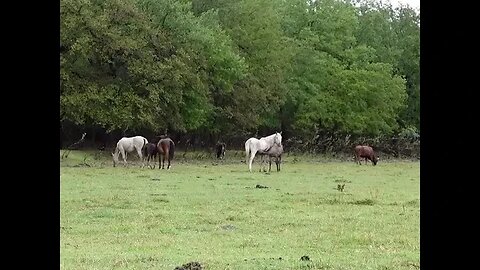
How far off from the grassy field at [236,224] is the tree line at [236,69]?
9722 millimetres

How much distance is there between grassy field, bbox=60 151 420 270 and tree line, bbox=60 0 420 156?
9.72 m

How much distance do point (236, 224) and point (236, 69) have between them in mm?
21376

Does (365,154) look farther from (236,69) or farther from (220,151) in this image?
(236,69)

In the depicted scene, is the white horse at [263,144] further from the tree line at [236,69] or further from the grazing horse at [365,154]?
the grazing horse at [365,154]

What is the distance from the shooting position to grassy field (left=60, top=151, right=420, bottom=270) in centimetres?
696

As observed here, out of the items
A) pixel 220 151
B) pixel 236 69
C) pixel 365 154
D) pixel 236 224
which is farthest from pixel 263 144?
pixel 236 224

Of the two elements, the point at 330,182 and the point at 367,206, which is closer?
the point at 367,206

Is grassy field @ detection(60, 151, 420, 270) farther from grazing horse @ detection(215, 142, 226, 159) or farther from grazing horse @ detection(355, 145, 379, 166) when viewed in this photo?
grazing horse @ detection(355, 145, 379, 166)

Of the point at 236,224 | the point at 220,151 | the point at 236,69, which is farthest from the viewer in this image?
the point at 236,69

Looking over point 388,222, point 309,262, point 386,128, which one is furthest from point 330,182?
point 386,128

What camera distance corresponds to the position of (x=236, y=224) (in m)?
9.73
